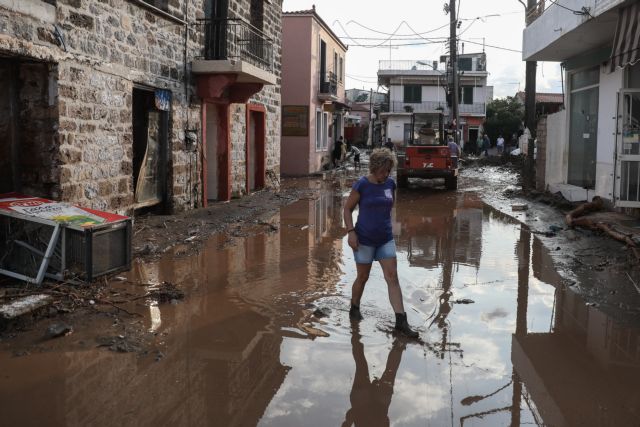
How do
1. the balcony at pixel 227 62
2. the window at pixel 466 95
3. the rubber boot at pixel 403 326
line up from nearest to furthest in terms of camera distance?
1. the rubber boot at pixel 403 326
2. the balcony at pixel 227 62
3. the window at pixel 466 95

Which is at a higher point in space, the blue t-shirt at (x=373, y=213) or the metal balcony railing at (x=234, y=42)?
the metal balcony railing at (x=234, y=42)

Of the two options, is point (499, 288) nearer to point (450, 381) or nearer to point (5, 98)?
point (450, 381)

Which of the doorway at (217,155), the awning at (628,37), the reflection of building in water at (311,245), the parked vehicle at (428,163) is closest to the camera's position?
the reflection of building in water at (311,245)

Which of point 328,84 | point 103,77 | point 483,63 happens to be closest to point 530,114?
point 328,84

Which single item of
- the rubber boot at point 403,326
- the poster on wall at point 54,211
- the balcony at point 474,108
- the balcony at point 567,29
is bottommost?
the rubber boot at point 403,326

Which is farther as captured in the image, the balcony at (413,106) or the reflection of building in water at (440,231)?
the balcony at (413,106)

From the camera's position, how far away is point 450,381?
4.54m

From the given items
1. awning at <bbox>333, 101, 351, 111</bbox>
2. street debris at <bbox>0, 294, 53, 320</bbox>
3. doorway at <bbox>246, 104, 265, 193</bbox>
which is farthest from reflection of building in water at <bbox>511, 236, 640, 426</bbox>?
awning at <bbox>333, 101, 351, 111</bbox>

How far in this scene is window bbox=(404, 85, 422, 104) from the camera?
57.8 metres

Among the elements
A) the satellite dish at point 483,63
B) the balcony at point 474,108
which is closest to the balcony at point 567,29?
the balcony at point 474,108

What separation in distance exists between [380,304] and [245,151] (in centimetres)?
1031

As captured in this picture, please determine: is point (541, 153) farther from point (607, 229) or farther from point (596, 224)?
point (607, 229)

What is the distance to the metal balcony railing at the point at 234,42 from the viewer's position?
1331 cm

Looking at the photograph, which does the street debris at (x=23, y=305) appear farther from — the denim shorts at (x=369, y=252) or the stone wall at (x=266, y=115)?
the stone wall at (x=266, y=115)
